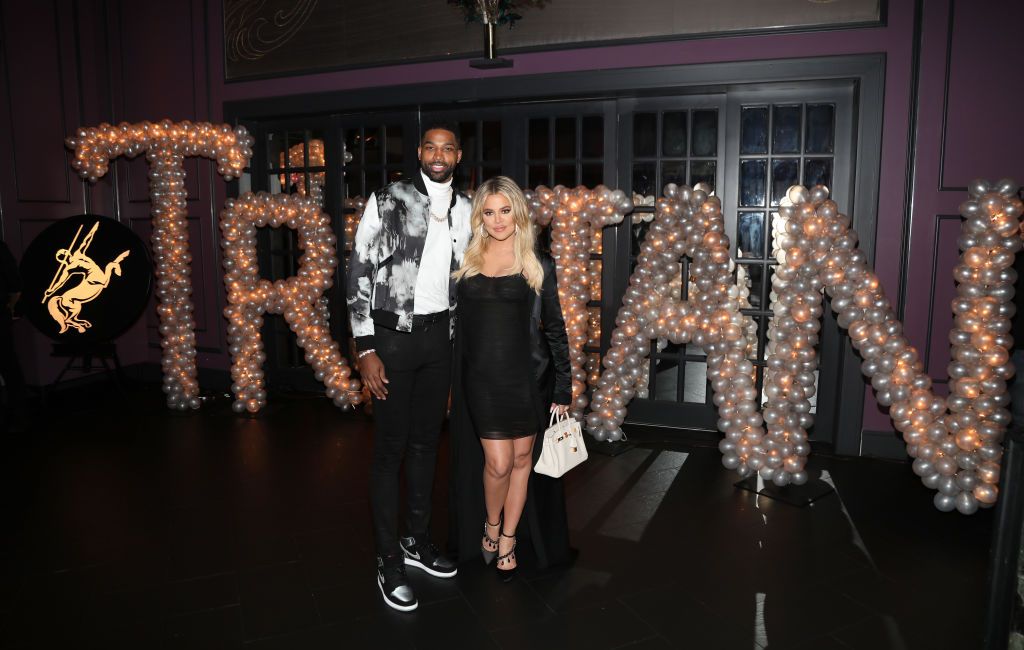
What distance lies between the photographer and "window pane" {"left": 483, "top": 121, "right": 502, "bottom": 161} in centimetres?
564

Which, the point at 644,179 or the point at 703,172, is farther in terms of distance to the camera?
the point at 644,179

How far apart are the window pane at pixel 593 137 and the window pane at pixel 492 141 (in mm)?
672

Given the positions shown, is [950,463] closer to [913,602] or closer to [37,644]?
[913,602]

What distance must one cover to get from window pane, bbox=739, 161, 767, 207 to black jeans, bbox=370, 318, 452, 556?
9.53ft

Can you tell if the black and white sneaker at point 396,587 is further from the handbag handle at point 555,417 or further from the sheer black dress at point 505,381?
the handbag handle at point 555,417

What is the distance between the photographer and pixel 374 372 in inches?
108

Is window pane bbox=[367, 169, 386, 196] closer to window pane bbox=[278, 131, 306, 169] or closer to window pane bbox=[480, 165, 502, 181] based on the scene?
window pane bbox=[278, 131, 306, 169]

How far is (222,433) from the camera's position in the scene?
5.25 metres

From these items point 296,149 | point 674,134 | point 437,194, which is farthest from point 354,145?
point 437,194

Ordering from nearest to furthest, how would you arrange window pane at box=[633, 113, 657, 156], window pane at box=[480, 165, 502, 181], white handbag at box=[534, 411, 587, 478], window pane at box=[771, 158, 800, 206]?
white handbag at box=[534, 411, 587, 478] < window pane at box=[771, 158, 800, 206] < window pane at box=[633, 113, 657, 156] < window pane at box=[480, 165, 502, 181]

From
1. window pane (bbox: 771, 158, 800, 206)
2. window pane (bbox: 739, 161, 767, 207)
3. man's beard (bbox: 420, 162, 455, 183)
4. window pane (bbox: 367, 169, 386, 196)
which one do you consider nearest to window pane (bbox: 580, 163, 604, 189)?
window pane (bbox: 739, 161, 767, 207)

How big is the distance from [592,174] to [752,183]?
1116mm

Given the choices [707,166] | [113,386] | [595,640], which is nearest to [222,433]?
[113,386]

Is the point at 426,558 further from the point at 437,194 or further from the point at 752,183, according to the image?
→ the point at 752,183
